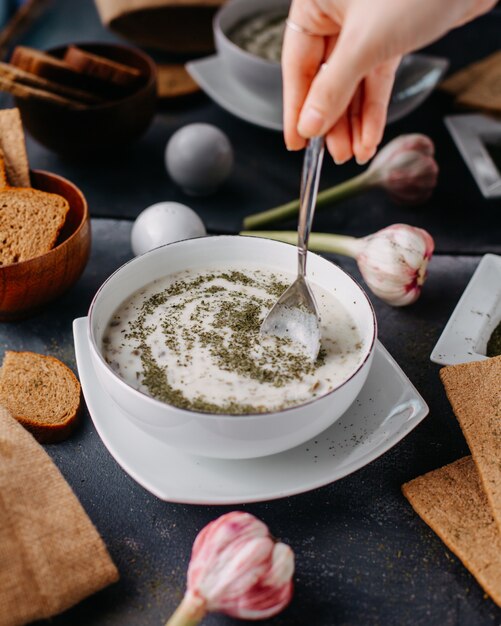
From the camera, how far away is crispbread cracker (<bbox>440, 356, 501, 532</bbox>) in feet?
4.12

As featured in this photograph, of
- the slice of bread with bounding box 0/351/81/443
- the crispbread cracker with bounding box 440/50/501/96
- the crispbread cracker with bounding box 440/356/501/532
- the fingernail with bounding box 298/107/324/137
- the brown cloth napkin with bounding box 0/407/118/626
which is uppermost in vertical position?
the fingernail with bounding box 298/107/324/137

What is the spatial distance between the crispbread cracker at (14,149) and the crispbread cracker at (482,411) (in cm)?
112

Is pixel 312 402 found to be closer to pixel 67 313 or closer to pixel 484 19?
pixel 67 313

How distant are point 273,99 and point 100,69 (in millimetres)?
536

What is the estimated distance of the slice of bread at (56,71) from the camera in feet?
6.91

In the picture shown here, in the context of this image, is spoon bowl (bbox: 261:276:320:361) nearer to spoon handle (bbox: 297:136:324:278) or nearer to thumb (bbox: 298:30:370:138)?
spoon handle (bbox: 297:136:324:278)

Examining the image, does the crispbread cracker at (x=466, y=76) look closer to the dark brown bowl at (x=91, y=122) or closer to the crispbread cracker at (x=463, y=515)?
the dark brown bowl at (x=91, y=122)

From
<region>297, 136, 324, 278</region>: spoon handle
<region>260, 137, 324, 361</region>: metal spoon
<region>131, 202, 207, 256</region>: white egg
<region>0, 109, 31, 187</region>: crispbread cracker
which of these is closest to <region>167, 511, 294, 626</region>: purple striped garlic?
<region>260, 137, 324, 361</region>: metal spoon

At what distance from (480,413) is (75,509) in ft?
2.45

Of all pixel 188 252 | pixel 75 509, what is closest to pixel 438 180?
pixel 188 252

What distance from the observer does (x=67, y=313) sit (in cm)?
179

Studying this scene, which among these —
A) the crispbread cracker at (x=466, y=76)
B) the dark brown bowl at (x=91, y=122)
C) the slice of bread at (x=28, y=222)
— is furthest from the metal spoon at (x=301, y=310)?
the crispbread cracker at (x=466, y=76)

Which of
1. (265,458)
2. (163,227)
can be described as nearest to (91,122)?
(163,227)

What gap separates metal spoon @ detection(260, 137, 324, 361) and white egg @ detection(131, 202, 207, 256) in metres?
0.48
